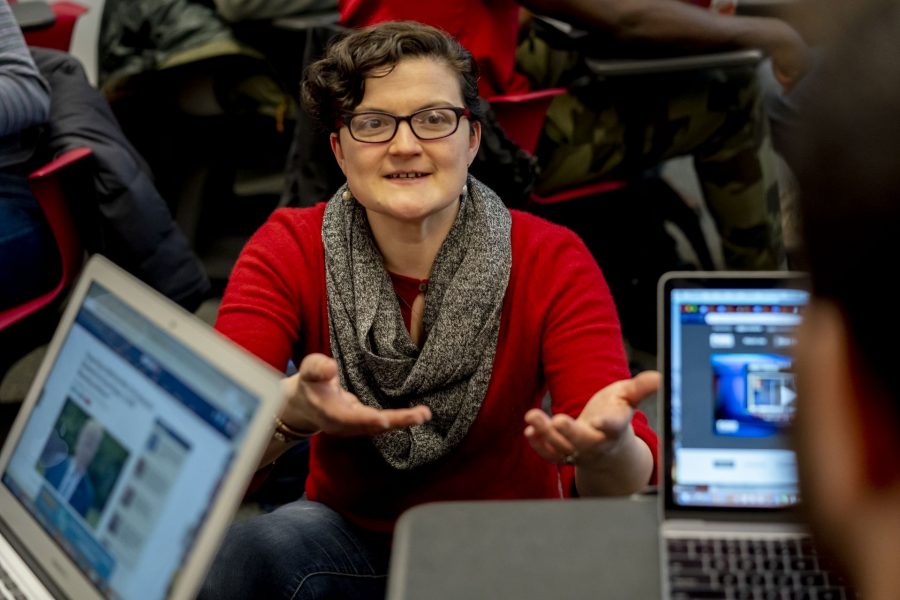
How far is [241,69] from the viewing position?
2648 mm

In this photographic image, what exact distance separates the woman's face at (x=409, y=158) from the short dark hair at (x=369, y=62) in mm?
12

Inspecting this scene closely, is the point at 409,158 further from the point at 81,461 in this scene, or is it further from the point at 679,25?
the point at 679,25

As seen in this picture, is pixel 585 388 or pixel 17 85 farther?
pixel 17 85

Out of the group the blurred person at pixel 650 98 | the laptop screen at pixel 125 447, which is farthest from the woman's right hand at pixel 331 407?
the blurred person at pixel 650 98

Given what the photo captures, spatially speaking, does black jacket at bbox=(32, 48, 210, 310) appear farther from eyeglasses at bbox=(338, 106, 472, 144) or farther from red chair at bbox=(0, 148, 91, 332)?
eyeglasses at bbox=(338, 106, 472, 144)

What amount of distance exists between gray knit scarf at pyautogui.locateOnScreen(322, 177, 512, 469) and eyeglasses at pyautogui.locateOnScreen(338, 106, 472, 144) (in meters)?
0.11

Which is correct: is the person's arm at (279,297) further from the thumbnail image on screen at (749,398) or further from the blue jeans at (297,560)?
the thumbnail image on screen at (749,398)

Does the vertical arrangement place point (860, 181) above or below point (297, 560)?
above

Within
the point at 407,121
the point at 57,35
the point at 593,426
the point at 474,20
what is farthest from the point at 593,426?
the point at 57,35

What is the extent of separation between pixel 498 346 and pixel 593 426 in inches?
12.8

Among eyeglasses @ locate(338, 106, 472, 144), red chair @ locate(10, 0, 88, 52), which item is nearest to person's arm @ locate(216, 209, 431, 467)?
eyeglasses @ locate(338, 106, 472, 144)

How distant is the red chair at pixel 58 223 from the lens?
6.25 ft

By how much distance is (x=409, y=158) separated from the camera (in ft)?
4.46

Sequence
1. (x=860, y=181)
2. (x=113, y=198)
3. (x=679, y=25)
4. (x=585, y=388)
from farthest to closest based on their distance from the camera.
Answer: (x=679, y=25) < (x=113, y=198) < (x=585, y=388) < (x=860, y=181)
